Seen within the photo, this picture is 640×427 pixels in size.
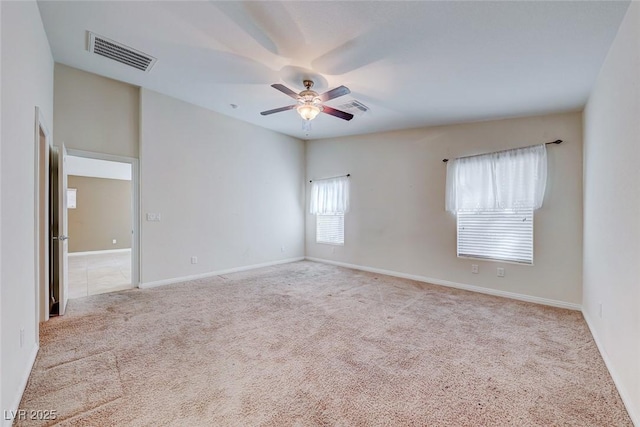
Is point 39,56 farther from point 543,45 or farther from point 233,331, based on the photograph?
point 543,45

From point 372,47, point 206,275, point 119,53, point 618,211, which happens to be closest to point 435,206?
point 618,211

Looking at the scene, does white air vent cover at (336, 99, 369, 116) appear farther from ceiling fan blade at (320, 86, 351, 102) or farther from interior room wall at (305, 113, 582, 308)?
interior room wall at (305, 113, 582, 308)

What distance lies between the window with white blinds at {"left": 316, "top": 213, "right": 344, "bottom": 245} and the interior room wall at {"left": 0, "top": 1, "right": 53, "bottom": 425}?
15.5 feet

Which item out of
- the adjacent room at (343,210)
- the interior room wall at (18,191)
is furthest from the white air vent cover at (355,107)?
the interior room wall at (18,191)

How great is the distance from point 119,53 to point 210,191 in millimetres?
2397

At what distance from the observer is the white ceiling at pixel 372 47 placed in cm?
212

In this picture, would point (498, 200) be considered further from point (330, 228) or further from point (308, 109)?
point (330, 228)

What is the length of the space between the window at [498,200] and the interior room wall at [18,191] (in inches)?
191

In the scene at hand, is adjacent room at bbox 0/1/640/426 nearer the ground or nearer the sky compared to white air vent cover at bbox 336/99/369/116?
nearer the ground

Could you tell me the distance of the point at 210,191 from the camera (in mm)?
5004

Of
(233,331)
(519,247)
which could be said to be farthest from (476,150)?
(233,331)

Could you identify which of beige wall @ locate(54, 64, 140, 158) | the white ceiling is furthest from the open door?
the white ceiling

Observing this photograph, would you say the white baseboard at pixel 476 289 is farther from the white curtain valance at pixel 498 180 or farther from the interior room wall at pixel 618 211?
the white curtain valance at pixel 498 180

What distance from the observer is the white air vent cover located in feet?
12.9
